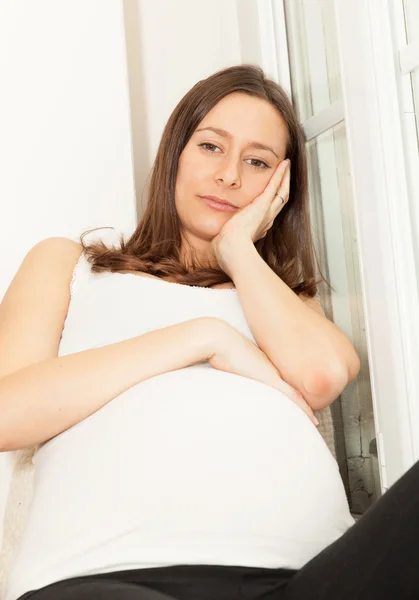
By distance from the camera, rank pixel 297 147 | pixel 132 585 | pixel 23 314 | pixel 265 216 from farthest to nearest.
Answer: pixel 297 147 → pixel 265 216 → pixel 23 314 → pixel 132 585

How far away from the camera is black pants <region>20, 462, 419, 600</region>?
0.83 meters

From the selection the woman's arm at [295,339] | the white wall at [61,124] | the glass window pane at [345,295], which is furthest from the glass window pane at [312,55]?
the woman's arm at [295,339]

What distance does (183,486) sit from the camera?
1.05 meters

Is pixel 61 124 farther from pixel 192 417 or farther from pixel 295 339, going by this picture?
pixel 192 417

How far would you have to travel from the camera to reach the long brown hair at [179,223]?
1.57 meters

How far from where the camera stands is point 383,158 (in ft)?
4.74

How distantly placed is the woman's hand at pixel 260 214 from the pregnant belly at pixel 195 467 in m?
0.42

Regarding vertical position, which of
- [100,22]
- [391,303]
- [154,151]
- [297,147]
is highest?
[100,22]

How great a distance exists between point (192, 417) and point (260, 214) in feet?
2.05

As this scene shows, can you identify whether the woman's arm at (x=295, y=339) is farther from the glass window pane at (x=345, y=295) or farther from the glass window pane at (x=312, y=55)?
the glass window pane at (x=312, y=55)

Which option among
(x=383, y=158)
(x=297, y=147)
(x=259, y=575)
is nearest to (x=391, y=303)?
(x=383, y=158)

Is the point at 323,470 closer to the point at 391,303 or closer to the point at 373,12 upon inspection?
the point at 391,303

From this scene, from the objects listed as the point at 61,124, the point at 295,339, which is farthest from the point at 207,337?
the point at 61,124

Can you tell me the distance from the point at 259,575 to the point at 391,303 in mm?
630
